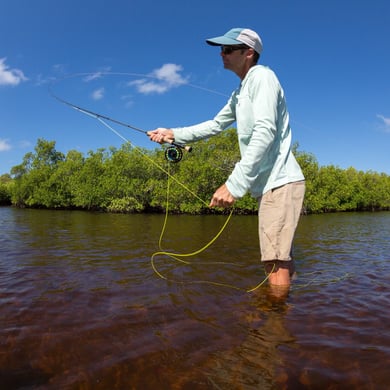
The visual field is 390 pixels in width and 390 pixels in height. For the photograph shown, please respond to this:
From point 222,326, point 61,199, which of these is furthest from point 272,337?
point 61,199

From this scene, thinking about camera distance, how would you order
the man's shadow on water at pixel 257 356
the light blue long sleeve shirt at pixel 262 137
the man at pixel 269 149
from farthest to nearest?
1. the man at pixel 269 149
2. the light blue long sleeve shirt at pixel 262 137
3. the man's shadow on water at pixel 257 356

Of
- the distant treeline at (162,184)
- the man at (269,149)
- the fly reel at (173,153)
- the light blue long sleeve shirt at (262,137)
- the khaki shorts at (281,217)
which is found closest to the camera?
the light blue long sleeve shirt at (262,137)

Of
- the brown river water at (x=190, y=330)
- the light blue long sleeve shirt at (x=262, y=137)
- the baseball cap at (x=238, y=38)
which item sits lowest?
the brown river water at (x=190, y=330)

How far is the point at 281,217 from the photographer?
3420 millimetres

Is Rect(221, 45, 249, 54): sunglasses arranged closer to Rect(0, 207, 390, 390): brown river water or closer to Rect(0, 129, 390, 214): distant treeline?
Rect(0, 207, 390, 390): brown river water

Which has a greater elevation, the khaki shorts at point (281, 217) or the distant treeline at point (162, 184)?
the distant treeline at point (162, 184)

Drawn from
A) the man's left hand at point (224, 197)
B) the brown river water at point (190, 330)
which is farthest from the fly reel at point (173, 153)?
the man's left hand at point (224, 197)

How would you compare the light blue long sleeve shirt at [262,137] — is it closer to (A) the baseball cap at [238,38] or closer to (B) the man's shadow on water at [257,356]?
(A) the baseball cap at [238,38]

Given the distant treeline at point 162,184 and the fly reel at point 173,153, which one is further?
the distant treeline at point 162,184

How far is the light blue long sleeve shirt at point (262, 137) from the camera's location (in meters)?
3.00

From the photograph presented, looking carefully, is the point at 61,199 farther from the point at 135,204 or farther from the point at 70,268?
the point at 70,268

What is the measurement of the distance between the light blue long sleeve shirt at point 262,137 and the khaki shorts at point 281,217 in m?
0.09

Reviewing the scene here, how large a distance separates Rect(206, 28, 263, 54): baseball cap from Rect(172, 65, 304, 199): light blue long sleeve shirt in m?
0.26

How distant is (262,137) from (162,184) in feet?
140
